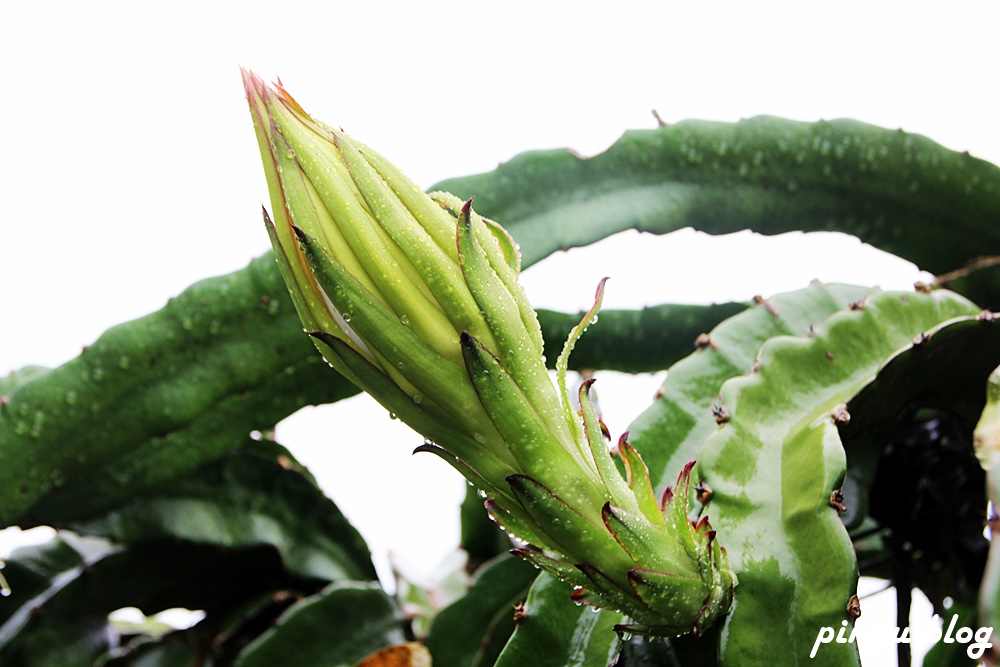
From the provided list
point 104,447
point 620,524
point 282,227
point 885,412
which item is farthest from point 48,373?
point 885,412

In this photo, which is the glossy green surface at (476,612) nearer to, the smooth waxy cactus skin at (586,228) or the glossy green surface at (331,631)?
the glossy green surface at (331,631)

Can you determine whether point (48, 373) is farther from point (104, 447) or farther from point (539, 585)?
point (539, 585)

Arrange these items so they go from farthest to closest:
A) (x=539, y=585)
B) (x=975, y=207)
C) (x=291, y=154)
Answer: (x=975, y=207) < (x=539, y=585) < (x=291, y=154)

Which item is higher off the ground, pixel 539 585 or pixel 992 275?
pixel 992 275

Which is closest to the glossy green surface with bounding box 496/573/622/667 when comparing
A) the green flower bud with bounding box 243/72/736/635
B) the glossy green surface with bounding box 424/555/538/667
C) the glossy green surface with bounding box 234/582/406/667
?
the green flower bud with bounding box 243/72/736/635

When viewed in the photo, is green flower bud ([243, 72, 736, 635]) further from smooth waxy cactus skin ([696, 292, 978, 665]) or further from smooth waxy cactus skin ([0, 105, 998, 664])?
smooth waxy cactus skin ([0, 105, 998, 664])

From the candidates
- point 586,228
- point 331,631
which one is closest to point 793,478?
point 586,228

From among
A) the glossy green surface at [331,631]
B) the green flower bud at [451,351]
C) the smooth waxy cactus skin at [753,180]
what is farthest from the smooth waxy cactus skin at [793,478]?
the glossy green surface at [331,631]

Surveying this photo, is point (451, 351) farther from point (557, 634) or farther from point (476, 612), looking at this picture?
point (476, 612)
